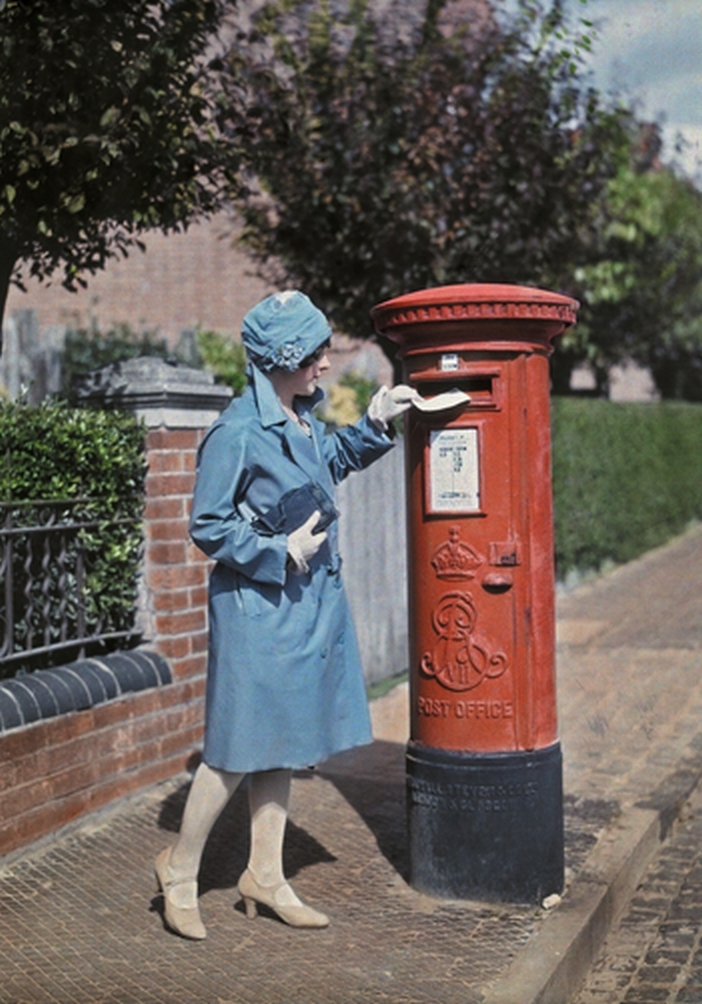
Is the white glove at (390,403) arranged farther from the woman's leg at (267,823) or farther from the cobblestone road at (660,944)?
the cobblestone road at (660,944)

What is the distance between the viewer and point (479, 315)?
4.43 metres

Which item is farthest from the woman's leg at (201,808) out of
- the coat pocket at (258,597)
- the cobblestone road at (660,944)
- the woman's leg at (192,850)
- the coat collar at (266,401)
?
the cobblestone road at (660,944)

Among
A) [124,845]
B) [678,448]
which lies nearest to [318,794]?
[124,845]

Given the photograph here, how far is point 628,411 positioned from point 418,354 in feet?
39.0

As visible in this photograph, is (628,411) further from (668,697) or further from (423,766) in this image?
(423,766)

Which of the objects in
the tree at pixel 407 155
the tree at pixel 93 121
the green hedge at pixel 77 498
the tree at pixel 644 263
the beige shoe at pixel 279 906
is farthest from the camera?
the tree at pixel 644 263

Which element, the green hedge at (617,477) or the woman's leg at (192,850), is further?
the green hedge at (617,477)

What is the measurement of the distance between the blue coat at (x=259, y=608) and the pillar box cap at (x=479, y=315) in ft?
1.88

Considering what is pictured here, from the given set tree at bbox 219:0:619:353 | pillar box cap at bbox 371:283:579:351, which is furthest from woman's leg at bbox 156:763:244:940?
tree at bbox 219:0:619:353

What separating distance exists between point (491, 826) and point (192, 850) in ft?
3.28

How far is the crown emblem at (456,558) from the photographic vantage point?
454 cm

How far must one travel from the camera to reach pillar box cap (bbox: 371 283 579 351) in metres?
4.43

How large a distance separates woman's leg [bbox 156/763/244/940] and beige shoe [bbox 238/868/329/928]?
A: 180 mm

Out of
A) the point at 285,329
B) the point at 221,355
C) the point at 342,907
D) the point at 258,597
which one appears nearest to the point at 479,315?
the point at 285,329
